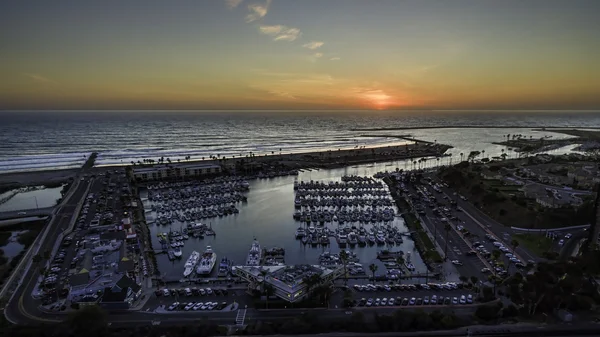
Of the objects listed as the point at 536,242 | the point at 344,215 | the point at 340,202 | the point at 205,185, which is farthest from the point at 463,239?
the point at 205,185

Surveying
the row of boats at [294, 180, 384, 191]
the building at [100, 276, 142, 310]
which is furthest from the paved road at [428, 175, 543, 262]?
the building at [100, 276, 142, 310]

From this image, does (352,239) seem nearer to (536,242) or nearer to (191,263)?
(191,263)

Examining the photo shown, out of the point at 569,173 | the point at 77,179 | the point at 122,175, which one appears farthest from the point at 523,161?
the point at 77,179

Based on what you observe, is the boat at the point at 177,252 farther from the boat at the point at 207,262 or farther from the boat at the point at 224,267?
the boat at the point at 224,267

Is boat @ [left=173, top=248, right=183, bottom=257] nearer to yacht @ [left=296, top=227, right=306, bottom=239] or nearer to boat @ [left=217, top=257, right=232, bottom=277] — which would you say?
boat @ [left=217, top=257, right=232, bottom=277]

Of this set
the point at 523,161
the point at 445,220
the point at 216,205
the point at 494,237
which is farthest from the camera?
the point at 523,161

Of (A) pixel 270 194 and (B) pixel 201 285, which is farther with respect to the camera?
(A) pixel 270 194

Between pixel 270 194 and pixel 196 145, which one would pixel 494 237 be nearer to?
pixel 270 194
